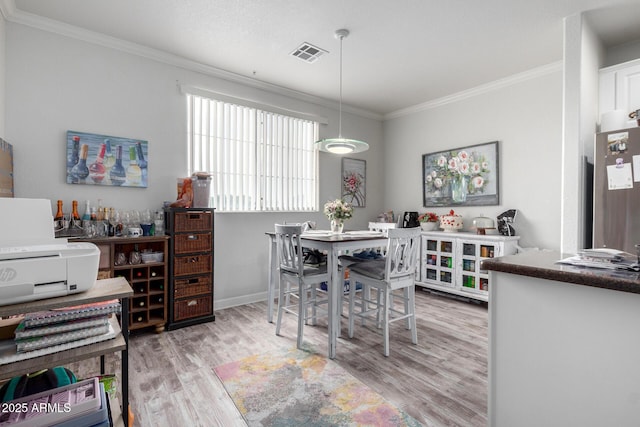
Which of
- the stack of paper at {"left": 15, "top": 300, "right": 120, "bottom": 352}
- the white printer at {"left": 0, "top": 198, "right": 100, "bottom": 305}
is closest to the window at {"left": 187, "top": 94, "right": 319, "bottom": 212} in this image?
the white printer at {"left": 0, "top": 198, "right": 100, "bottom": 305}

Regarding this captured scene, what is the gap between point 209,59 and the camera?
3.38 m

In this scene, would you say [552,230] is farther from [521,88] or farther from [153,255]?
[153,255]

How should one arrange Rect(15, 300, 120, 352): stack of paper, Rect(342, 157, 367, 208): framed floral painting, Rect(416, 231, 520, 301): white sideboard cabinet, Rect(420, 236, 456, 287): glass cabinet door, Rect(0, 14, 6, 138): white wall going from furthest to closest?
Rect(342, 157, 367, 208): framed floral painting < Rect(420, 236, 456, 287): glass cabinet door < Rect(416, 231, 520, 301): white sideboard cabinet < Rect(0, 14, 6, 138): white wall < Rect(15, 300, 120, 352): stack of paper

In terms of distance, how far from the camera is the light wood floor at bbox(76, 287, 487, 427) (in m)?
1.82

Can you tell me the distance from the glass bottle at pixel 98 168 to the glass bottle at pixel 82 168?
4 cm

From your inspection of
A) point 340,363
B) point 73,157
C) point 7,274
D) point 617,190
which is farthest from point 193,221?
point 617,190

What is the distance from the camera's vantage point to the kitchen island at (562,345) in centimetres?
102

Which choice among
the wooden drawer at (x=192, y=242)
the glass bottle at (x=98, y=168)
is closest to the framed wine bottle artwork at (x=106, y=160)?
the glass bottle at (x=98, y=168)

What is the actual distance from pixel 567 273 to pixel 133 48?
3.85 meters

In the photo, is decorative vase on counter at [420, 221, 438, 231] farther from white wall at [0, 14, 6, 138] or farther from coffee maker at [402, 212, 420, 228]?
white wall at [0, 14, 6, 138]

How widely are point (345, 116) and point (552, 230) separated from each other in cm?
313

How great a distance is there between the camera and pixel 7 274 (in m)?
0.95

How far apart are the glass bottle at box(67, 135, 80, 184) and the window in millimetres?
985

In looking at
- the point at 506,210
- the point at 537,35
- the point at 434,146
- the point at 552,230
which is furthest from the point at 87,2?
→ the point at 552,230
